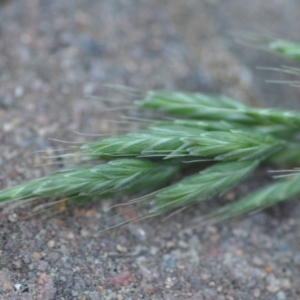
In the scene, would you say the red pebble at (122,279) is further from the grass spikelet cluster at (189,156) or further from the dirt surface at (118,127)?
the grass spikelet cluster at (189,156)

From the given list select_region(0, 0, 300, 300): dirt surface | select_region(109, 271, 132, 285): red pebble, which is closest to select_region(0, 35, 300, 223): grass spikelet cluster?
select_region(0, 0, 300, 300): dirt surface

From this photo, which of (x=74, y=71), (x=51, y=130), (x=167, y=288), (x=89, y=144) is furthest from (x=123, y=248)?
(x=74, y=71)

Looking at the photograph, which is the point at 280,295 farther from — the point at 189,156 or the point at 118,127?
the point at 118,127

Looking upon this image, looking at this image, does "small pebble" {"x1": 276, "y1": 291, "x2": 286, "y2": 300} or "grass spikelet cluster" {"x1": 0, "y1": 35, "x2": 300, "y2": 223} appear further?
"small pebble" {"x1": 276, "y1": 291, "x2": 286, "y2": 300}

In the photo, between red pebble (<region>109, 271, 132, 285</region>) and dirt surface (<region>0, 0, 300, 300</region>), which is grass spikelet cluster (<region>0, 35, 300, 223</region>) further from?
red pebble (<region>109, 271, 132, 285</region>)

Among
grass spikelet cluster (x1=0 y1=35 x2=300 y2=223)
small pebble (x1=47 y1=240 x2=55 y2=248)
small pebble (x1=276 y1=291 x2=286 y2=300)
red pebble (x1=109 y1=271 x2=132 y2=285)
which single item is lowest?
small pebble (x1=276 y1=291 x2=286 y2=300)

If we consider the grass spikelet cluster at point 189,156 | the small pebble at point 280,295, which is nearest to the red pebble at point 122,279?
the grass spikelet cluster at point 189,156

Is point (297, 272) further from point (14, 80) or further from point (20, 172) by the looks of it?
point (14, 80)
